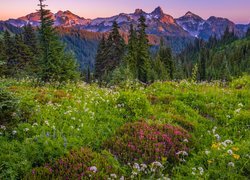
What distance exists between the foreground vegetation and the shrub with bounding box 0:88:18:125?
0.03 m

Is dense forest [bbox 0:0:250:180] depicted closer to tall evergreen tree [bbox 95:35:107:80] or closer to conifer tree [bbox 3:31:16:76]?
conifer tree [bbox 3:31:16:76]

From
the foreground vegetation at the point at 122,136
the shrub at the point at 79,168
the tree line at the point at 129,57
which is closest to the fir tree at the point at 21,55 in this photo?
the tree line at the point at 129,57

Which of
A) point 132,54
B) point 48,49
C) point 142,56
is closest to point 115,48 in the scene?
point 132,54

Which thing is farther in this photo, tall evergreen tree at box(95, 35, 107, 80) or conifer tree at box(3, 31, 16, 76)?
tall evergreen tree at box(95, 35, 107, 80)

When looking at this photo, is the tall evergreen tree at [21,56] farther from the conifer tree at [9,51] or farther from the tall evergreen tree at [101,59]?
the tall evergreen tree at [101,59]

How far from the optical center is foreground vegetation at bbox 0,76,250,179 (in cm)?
587

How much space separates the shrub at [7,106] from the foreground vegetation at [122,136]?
25 millimetres

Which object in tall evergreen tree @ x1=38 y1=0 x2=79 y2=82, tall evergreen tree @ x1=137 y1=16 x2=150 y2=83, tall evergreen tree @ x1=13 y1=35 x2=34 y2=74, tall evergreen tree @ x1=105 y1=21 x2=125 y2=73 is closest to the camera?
tall evergreen tree @ x1=38 y1=0 x2=79 y2=82

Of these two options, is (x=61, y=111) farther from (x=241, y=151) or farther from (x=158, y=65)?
(x=158, y=65)

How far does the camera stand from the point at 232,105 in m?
10.6

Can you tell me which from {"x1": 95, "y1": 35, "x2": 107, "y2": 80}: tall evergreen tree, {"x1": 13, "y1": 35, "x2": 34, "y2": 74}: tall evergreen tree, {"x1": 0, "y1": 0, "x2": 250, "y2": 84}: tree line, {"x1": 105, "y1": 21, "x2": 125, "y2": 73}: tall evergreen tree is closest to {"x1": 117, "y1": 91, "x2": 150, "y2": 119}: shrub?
{"x1": 0, "y1": 0, "x2": 250, "y2": 84}: tree line

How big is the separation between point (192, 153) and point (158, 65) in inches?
2717

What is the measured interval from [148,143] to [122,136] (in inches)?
30.2

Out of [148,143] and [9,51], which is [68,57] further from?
[148,143]
